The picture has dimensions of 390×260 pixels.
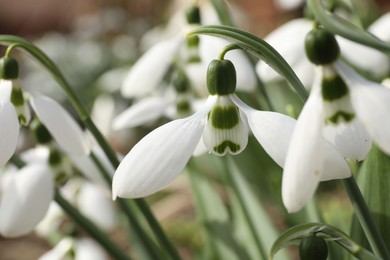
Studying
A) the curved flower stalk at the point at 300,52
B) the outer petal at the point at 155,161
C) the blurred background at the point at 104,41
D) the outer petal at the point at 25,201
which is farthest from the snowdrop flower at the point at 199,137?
the blurred background at the point at 104,41

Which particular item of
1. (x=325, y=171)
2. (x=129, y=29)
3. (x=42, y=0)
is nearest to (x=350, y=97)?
(x=325, y=171)

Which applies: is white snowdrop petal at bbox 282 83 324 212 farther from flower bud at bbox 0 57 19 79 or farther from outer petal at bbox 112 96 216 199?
flower bud at bbox 0 57 19 79

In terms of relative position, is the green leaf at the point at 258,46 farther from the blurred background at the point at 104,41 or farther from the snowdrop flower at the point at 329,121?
the blurred background at the point at 104,41

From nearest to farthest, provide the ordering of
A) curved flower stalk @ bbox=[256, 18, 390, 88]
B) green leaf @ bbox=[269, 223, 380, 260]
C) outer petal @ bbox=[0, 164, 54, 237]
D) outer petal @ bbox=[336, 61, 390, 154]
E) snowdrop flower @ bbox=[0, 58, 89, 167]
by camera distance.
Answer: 1. outer petal @ bbox=[336, 61, 390, 154]
2. green leaf @ bbox=[269, 223, 380, 260]
3. snowdrop flower @ bbox=[0, 58, 89, 167]
4. outer petal @ bbox=[0, 164, 54, 237]
5. curved flower stalk @ bbox=[256, 18, 390, 88]

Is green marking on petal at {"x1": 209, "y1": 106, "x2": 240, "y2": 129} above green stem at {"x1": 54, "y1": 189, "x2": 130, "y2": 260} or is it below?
above

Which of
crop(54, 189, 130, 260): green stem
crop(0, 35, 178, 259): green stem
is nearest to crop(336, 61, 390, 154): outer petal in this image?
crop(0, 35, 178, 259): green stem

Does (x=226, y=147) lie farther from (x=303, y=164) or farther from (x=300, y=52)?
(x=300, y=52)
